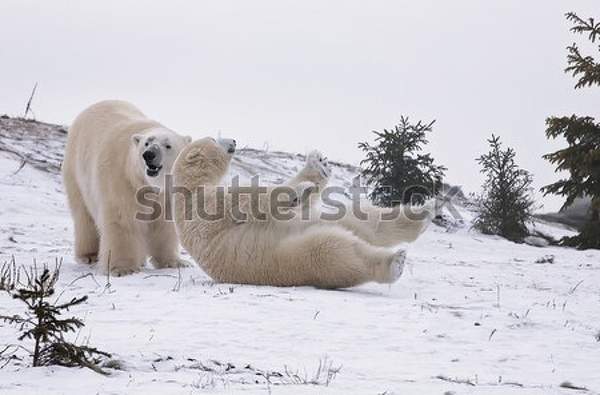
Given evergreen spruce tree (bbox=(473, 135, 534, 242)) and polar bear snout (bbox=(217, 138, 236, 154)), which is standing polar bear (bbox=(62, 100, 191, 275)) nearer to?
A: polar bear snout (bbox=(217, 138, 236, 154))

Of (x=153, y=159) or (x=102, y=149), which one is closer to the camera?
(x=153, y=159)

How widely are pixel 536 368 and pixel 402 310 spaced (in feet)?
4.11

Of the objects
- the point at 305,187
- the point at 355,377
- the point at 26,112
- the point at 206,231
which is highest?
the point at 26,112

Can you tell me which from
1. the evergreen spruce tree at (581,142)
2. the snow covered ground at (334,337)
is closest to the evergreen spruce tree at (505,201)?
the evergreen spruce tree at (581,142)

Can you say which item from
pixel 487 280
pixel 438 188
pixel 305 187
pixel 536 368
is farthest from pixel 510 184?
pixel 536 368

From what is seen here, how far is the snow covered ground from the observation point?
2617mm

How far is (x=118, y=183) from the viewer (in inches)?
273

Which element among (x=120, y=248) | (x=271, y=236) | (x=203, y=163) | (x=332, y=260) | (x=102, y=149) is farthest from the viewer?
(x=102, y=149)

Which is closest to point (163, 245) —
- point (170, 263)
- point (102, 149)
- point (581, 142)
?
point (170, 263)

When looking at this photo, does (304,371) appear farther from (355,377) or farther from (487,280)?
(487,280)

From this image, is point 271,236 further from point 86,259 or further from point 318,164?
point 86,259

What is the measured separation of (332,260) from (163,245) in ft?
9.09

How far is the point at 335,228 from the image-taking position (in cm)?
530

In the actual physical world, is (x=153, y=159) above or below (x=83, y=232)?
above
